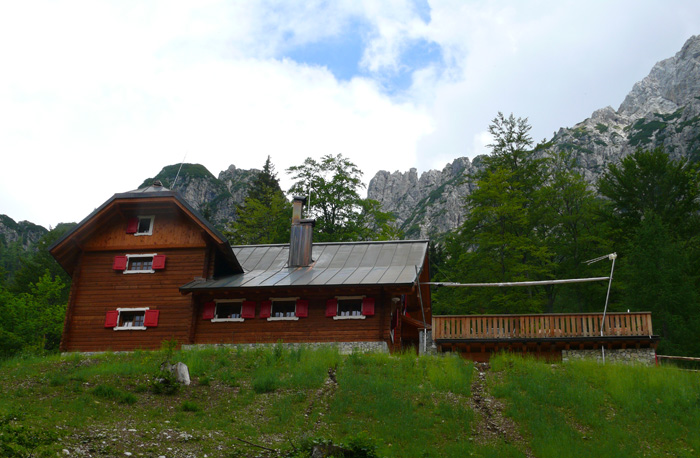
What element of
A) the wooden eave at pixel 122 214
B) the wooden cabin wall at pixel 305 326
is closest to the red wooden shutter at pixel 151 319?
the wooden cabin wall at pixel 305 326

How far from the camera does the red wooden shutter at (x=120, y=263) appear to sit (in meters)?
26.3

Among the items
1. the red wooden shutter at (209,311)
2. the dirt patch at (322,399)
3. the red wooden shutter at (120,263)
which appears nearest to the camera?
the dirt patch at (322,399)

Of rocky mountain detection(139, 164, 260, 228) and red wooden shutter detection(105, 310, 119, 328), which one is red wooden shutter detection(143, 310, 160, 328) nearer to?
red wooden shutter detection(105, 310, 119, 328)

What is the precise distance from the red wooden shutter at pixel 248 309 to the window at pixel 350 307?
298cm

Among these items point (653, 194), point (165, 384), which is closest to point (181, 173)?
point (653, 194)

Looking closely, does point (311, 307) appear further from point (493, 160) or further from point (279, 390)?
point (493, 160)

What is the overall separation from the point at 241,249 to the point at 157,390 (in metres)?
14.4

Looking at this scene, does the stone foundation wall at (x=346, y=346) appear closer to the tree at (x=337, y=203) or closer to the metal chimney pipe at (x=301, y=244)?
the metal chimney pipe at (x=301, y=244)

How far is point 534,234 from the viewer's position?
39.7 m

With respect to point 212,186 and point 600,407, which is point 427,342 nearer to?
point 600,407

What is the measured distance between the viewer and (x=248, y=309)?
25.2m

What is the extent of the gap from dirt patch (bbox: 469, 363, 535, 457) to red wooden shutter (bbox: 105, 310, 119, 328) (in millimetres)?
14818

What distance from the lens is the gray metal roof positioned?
80.7 ft

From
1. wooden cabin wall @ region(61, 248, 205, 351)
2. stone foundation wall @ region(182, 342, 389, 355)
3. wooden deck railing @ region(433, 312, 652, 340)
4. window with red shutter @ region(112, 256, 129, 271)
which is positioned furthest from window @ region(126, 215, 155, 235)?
wooden deck railing @ region(433, 312, 652, 340)
